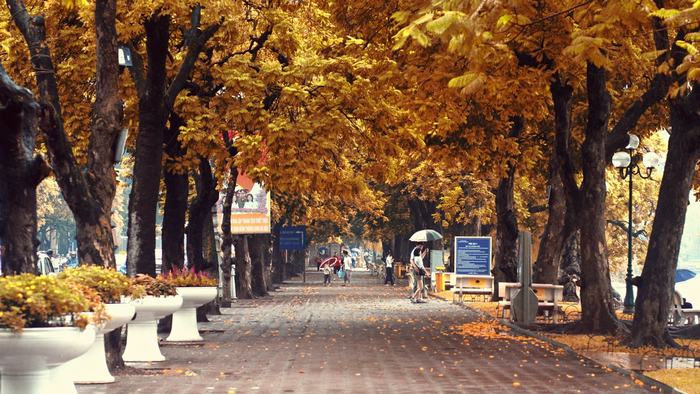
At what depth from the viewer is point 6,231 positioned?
17953 mm

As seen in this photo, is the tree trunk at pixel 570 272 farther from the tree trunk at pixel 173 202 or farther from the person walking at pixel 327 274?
the person walking at pixel 327 274

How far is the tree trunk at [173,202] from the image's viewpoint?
30797 millimetres

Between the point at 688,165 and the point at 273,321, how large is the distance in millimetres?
15325

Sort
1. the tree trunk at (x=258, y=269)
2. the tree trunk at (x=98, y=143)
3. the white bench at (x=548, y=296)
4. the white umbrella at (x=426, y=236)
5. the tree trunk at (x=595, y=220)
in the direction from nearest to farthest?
the tree trunk at (x=98, y=143), the tree trunk at (x=595, y=220), the white bench at (x=548, y=296), the tree trunk at (x=258, y=269), the white umbrella at (x=426, y=236)

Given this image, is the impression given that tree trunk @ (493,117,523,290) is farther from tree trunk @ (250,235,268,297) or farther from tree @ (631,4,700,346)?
tree trunk @ (250,235,268,297)

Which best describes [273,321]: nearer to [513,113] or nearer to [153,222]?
[513,113]

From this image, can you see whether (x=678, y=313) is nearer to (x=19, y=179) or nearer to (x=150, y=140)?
(x=150, y=140)

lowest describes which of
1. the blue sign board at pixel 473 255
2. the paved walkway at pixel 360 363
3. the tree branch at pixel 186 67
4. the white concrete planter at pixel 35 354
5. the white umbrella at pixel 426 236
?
the paved walkway at pixel 360 363

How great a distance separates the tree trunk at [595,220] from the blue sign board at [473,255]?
1941cm

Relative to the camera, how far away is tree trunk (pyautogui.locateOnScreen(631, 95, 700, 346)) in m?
23.2

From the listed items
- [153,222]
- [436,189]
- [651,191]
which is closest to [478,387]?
[153,222]

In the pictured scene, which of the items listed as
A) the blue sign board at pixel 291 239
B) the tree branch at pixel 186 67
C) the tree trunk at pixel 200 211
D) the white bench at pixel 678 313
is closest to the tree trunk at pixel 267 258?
the blue sign board at pixel 291 239

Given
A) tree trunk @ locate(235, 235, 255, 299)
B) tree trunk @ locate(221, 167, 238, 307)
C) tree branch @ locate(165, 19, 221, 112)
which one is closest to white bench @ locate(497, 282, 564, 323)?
tree branch @ locate(165, 19, 221, 112)

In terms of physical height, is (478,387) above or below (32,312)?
below
